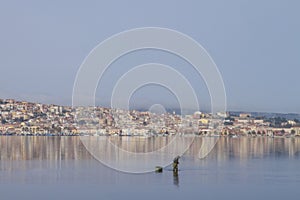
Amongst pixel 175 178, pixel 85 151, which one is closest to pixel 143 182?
pixel 175 178

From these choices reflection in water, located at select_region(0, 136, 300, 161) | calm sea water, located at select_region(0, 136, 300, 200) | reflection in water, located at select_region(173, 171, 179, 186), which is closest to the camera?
calm sea water, located at select_region(0, 136, 300, 200)

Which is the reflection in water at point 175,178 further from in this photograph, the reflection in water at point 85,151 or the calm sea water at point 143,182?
the reflection in water at point 85,151

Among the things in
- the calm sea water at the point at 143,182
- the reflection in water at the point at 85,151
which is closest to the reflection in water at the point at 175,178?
the calm sea water at the point at 143,182

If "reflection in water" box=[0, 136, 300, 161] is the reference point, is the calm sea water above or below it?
above

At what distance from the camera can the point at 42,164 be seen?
48312 mm

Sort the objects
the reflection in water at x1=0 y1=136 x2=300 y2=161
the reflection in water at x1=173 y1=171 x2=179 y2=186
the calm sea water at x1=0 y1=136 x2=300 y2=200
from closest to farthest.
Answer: the calm sea water at x1=0 y1=136 x2=300 y2=200, the reflection in water at x1=173 y1=171 x2=179 y2=186, the reflection in water at x1=0 y1=136 x2=300 y2=161

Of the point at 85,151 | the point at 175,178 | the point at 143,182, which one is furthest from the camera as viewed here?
the point at 85,151

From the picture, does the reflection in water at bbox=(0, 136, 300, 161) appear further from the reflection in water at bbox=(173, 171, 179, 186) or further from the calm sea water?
the reflection in water at bbox=(173, 171, 179, 186)

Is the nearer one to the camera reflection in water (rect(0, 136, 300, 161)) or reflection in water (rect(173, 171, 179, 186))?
reflection in water (rect(173, 171, 179, 186))

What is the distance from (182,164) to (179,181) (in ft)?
44.0

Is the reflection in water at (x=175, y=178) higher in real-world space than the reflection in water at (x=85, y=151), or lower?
higher

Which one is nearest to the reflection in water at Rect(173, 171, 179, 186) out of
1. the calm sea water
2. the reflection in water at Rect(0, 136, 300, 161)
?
the calm sea water

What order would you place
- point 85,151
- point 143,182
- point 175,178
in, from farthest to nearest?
point 85,151
point 175,178
point 143,182

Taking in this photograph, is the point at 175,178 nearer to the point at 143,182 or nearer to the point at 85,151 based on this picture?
the point at 143,182
